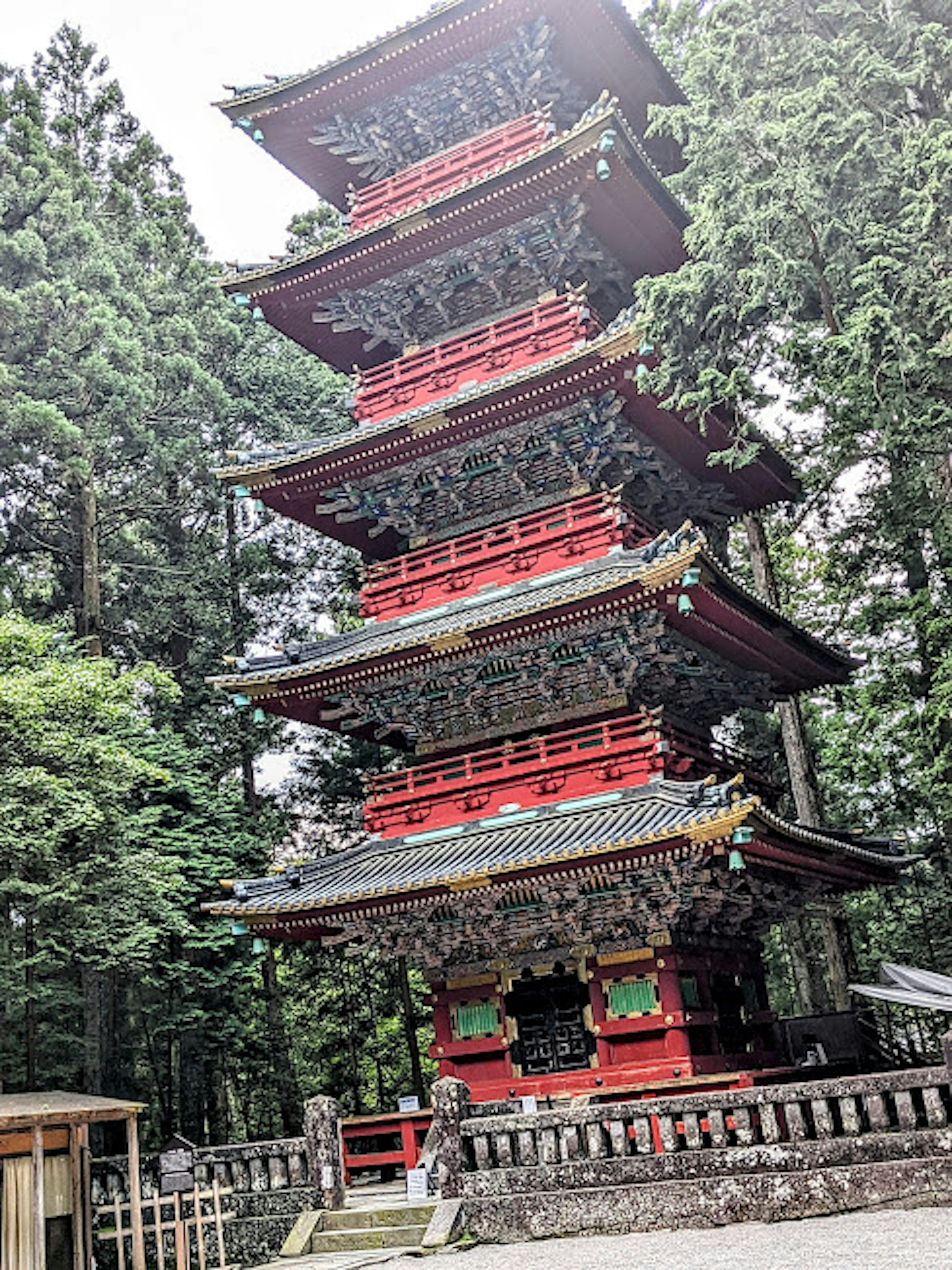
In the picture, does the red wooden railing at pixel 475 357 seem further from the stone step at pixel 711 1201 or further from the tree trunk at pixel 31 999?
the stone step at pixel 711 1201

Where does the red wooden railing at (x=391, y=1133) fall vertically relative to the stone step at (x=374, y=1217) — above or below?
above

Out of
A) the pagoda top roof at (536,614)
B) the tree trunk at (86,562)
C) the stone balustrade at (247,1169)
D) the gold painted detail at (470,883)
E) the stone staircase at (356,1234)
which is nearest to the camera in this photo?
the stone staircase at (356,1234)

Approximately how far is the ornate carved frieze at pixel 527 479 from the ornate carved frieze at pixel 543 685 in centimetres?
253

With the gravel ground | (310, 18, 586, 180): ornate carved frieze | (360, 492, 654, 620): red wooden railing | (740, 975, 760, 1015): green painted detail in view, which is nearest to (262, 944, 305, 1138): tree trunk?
(360, 492, 654, 620): red wooden railing

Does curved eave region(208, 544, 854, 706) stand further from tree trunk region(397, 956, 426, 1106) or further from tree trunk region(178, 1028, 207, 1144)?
tree trunk region(397, 956, 426, 1106)

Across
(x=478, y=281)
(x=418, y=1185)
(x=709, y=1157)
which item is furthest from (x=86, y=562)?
(x=709, y=1157)

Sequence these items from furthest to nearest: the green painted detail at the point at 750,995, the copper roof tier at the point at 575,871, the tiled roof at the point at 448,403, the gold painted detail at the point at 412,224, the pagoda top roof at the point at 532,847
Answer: the green painted detail at the point at 750,995
the gold painted detail at the point at 412,224
the tiled roof at the point at 448,403
the copper roof tier at the point at 575,871
the pagoda top roof at the point at 532,847

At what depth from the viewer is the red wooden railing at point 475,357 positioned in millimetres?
17203

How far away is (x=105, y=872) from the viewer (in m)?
17.0

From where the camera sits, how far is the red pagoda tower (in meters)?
14.6

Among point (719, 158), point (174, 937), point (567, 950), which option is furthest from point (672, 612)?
point (174, 937)

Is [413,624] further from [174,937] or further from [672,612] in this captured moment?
[174,937]

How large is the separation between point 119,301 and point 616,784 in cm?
1744

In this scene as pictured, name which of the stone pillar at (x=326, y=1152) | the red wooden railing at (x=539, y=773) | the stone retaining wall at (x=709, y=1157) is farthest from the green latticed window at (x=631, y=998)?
the stone pillar at (x=326, y=1152)
